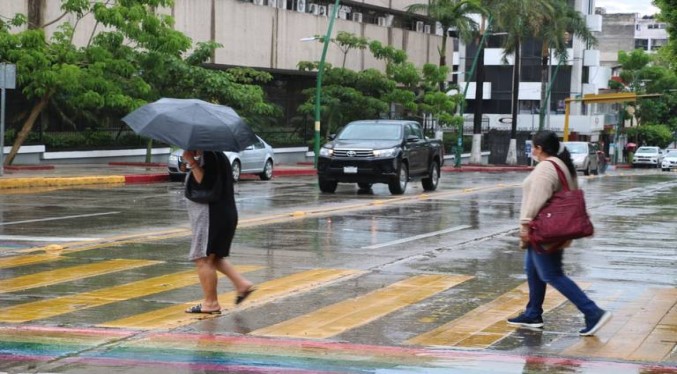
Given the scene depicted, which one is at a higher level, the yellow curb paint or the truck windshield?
the truck windshield

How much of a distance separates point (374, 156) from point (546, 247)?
60.6 feet

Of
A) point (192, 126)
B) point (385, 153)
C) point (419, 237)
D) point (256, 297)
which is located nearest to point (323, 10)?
point (385, 153)

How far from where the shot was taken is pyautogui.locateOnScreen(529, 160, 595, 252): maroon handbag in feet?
30.2

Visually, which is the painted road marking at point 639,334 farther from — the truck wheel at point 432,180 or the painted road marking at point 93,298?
the truck wheel at point 432,180

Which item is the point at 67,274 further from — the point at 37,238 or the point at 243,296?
the point at 37,238

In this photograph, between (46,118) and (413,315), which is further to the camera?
(46,118)

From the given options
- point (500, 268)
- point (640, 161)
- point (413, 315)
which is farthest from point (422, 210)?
point (640, 161)

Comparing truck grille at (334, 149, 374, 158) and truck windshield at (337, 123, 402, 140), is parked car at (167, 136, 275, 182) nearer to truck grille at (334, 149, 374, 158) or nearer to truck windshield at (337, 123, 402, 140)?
truck windshield at (337, 123, 402, 140)

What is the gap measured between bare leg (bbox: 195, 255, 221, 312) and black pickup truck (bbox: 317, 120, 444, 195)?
1770 cm

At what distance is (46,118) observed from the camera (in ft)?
127

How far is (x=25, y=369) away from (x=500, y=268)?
751 centimetres

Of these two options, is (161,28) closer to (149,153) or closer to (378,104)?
(149,153)

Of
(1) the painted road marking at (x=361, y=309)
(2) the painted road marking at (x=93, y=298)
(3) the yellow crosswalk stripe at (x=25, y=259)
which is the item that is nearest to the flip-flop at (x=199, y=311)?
(1) the painted road marking at (x=361, y=309)

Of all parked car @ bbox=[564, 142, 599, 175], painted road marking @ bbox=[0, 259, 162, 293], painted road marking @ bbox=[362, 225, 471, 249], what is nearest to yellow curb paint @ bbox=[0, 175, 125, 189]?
painted road marking @ bbox=[362, 225, 471, 249]
